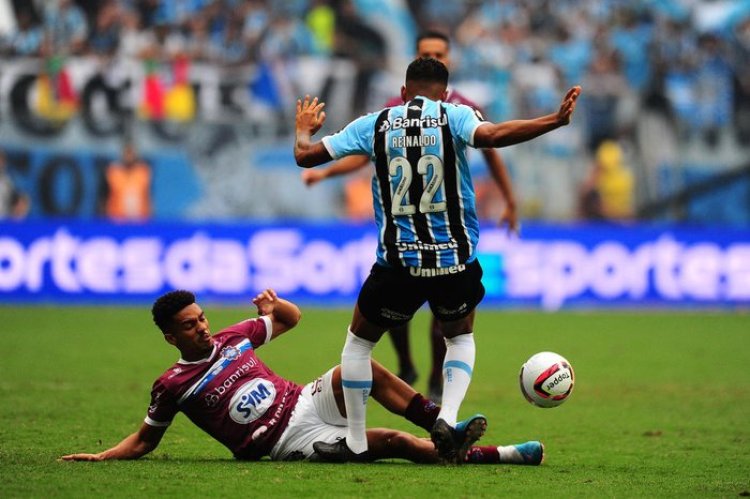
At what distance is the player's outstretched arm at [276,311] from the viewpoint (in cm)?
658

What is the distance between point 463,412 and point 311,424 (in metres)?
2.55

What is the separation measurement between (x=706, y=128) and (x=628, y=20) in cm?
328

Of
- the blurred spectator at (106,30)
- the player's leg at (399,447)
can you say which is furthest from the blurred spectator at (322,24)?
the player's leg at (399,447)

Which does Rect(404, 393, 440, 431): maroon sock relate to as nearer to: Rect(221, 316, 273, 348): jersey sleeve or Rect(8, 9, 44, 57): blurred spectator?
Rect(221, 316, 273, 348): jersey sleeve

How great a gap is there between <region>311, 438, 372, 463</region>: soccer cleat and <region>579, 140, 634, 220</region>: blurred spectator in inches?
556

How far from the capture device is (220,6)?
875 inches

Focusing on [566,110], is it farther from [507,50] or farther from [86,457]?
[507,50]

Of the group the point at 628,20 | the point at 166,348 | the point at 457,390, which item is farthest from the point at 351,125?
the point at 628,20

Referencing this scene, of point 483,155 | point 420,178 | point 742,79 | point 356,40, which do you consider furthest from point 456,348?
point 742,79

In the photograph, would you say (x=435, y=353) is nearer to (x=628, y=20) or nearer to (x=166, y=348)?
(x=166, y=348)

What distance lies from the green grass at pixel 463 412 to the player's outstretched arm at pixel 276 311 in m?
0.80

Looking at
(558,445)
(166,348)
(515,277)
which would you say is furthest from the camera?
(515,277)

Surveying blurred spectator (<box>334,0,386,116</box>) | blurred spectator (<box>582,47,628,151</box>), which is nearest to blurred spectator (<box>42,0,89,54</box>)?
blurred spectator (<box>334,0,386,116</box>)

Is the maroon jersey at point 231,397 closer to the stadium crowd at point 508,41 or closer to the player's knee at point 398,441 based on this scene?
the player's knee at point 398,441
